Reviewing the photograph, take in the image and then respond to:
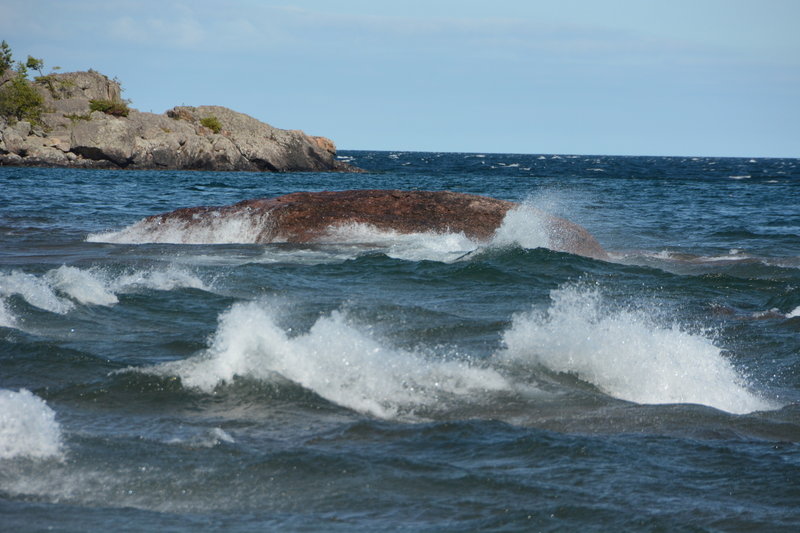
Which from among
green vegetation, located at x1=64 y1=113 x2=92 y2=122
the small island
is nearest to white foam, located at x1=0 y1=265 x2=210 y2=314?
the small island

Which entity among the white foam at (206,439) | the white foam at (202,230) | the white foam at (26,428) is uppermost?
the white foam at (202,230)

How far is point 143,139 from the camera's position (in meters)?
53.0

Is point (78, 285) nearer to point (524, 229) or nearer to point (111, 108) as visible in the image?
point (524, 229)

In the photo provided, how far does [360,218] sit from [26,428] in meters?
10.6

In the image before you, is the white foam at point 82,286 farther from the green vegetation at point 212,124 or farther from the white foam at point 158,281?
the green vegetation at point 212,124

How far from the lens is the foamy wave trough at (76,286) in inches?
331

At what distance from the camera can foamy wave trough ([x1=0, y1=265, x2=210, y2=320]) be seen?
331 inches

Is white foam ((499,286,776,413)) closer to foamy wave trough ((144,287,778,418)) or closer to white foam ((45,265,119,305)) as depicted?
foamy wave trough ((144,287,778,418))

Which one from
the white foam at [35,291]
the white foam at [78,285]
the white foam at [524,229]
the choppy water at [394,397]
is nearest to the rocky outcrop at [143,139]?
the white foam at [524,229]

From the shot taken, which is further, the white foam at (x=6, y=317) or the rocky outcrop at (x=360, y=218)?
the rocky outcrop at (x=360, y=218)

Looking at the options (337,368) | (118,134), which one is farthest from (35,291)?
(118,134)

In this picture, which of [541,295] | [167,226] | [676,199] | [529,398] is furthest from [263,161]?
[529,398]

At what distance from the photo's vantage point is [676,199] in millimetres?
33656

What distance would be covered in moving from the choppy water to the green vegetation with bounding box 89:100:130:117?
4793cm
